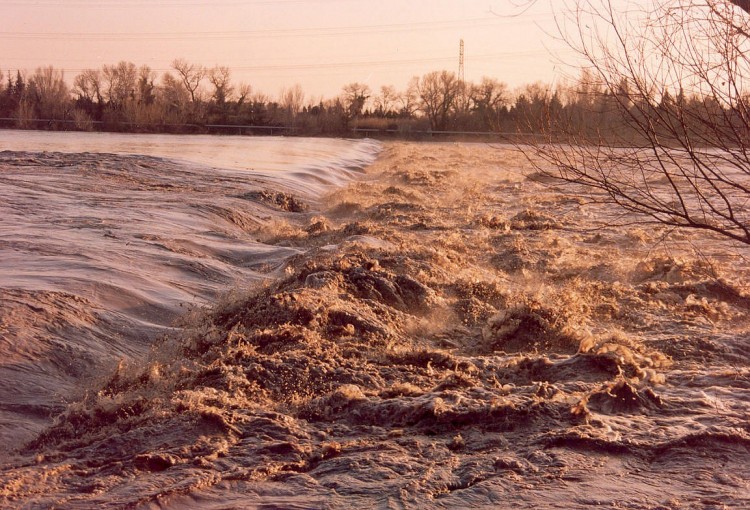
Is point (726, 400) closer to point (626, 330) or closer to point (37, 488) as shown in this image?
point (626, 330)

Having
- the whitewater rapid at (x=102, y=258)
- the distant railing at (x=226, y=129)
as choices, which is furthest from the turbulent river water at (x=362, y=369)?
the distant railing at (x=226, y=129)

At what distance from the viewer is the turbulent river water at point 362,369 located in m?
4.46

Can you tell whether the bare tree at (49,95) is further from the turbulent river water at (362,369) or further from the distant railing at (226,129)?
the turbulent river water at (362,369)

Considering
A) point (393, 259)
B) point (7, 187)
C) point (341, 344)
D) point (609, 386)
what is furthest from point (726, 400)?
point (7, 187)

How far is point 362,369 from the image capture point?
6.56 metres

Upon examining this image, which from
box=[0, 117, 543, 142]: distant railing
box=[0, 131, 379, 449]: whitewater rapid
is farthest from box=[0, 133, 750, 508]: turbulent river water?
box=[0, 117, 543, 142]: distant railing

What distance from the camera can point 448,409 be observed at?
17.6 feet

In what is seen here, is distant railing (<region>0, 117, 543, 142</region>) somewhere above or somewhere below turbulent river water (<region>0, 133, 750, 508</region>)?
above

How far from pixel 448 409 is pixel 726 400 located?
2053mm

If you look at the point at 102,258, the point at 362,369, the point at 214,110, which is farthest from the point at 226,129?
the point at 362,369

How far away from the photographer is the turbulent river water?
4457mm

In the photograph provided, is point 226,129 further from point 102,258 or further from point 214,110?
point 102,258

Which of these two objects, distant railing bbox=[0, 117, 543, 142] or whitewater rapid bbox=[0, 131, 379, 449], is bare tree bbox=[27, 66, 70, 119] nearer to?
distant railing bbox=[0, 117, 543, 142]

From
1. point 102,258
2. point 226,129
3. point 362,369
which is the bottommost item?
point 362,369
